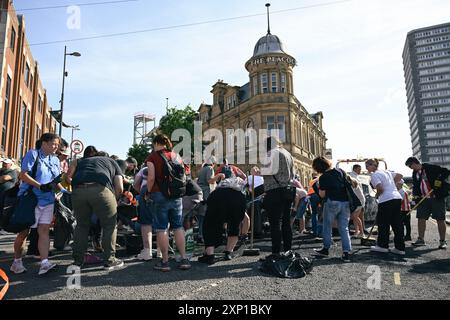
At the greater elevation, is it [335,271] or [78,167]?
[78,167]

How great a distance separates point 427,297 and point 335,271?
1.22 meters

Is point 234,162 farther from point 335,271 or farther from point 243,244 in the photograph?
point 335,271

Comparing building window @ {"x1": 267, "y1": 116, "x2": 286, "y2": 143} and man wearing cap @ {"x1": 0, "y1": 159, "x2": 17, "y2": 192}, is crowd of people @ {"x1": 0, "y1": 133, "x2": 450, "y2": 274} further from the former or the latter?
building window @ {"x1": 267, "y1": 116, "x2": 286, "y2": 143}

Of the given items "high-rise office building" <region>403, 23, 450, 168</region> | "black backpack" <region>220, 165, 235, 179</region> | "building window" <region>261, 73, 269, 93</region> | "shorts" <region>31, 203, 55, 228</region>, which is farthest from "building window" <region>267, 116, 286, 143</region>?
"high-rise office building" <region>403, 23, 450, 168</region>

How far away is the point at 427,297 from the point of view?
294 cm

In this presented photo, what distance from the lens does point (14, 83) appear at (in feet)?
65.3

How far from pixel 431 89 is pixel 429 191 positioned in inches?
5248

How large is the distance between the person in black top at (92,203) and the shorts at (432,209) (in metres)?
6.36

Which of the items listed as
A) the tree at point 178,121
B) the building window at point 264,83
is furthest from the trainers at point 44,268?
the building window at point 264,83

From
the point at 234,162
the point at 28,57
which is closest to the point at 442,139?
the point at 234,162

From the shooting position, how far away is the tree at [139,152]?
37469mm

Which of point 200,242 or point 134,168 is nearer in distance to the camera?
point 200,242

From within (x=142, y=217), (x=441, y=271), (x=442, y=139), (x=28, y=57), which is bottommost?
(x=441, y=271)
